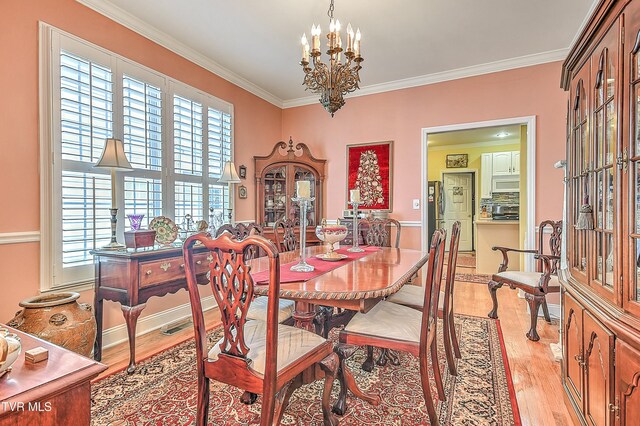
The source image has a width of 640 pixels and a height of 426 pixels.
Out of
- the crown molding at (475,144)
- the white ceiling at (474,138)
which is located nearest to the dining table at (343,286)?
the white ceiling at (474,138)

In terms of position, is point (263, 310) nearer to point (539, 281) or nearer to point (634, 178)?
point (634, 178)

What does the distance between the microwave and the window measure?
601 centimetres

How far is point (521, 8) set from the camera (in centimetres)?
269

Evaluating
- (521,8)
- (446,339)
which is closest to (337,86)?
(521,8)

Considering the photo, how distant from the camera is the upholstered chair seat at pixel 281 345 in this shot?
1316mm

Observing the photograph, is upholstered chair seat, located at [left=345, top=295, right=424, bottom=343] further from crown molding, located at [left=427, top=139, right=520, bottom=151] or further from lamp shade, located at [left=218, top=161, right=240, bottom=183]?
crown molding, located at [left=427, top=139, right=520, bottom=151]

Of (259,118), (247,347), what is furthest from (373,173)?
(247,347)

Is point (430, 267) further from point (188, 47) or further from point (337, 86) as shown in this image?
point (188, 47)

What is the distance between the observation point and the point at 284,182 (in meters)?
4.61

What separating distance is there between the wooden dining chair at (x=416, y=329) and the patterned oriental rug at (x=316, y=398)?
20cm

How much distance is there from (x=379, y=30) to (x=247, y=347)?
293 centimetres

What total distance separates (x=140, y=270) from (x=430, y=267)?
192 cm

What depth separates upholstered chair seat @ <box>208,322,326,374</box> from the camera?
132 cm

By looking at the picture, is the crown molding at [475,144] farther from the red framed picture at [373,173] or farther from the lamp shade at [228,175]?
the lamp shade at [228,175]
